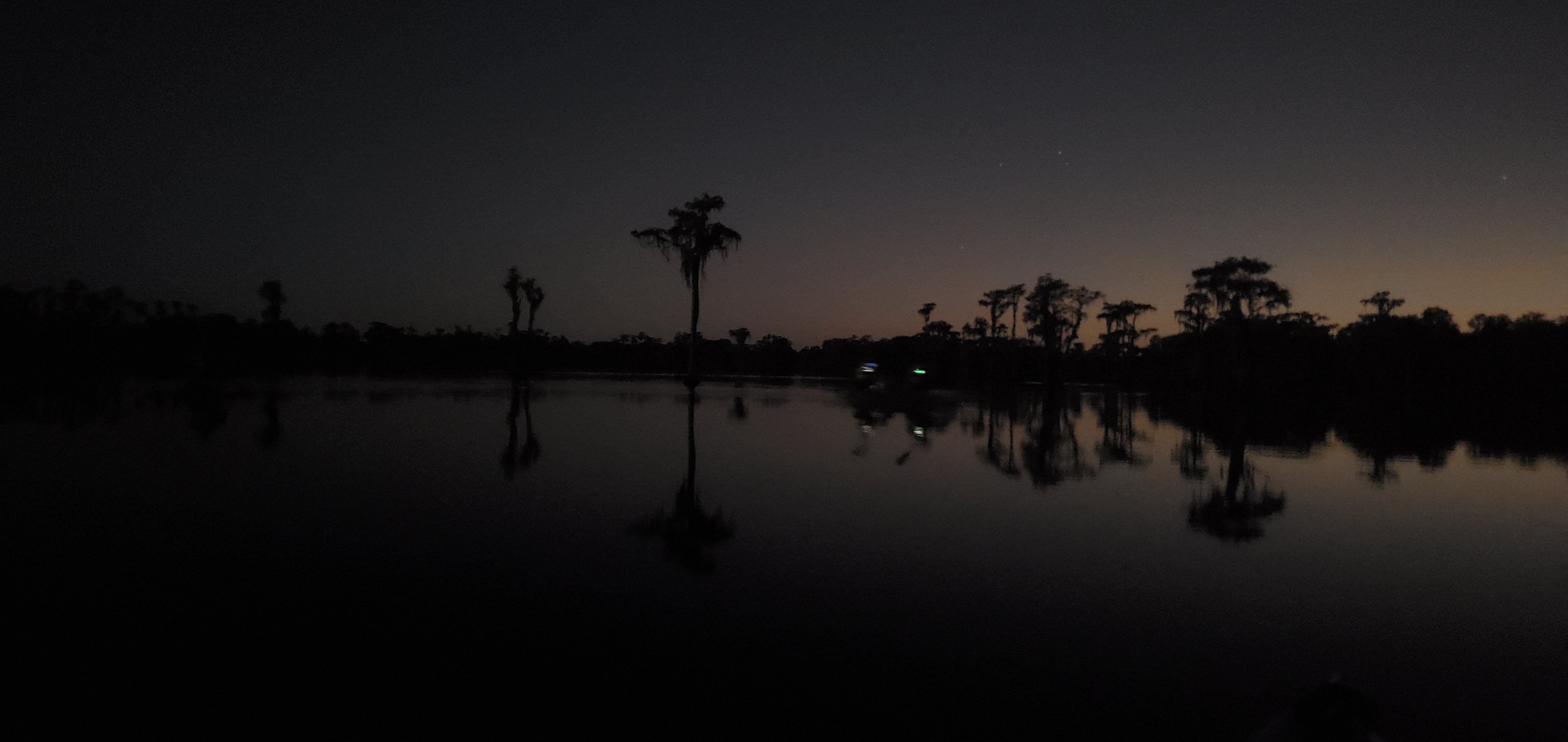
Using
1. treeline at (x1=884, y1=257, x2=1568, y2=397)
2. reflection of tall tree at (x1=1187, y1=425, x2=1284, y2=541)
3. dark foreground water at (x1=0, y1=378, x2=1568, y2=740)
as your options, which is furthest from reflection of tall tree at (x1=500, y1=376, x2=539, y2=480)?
treeline at (x1=884, y1=257, x2=1568, y2=397)

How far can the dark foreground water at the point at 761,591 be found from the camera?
3.83 m

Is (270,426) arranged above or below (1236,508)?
above

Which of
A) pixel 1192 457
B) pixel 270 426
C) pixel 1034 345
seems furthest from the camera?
pixel 1034 345

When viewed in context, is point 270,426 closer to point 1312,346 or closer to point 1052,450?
point 1052,450

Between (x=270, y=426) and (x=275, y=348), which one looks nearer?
(x=270, y=426)

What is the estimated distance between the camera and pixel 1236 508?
32.7 ft

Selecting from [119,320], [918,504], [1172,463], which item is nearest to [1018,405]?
[1172,463]

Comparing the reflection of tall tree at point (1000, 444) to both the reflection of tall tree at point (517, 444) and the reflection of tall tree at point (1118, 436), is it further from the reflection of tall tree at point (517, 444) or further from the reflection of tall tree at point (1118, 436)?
the reflection of tall tree at point (517, 444)

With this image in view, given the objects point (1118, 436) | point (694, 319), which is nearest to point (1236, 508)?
point (1118, 436)

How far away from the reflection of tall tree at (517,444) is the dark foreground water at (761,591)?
0.18 meters

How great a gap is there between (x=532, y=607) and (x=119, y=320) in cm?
9996

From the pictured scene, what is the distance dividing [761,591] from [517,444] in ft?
31.7

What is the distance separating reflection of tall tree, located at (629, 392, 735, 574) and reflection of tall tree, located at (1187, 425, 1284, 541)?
5.84 metres

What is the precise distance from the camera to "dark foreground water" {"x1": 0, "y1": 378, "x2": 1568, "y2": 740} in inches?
151
